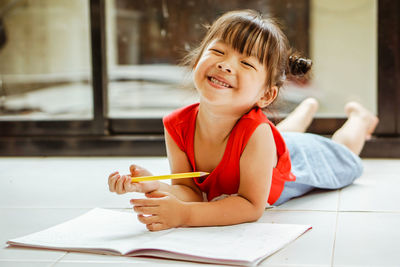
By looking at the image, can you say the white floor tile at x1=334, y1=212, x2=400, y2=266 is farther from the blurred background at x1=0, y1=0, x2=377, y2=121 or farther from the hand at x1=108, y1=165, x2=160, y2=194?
the blurred background at x1=0, y1=0, x2=377, y2=121

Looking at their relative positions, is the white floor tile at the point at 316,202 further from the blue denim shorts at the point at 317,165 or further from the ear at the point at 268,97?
the ear at the point at 268,97

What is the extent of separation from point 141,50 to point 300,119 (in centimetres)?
68

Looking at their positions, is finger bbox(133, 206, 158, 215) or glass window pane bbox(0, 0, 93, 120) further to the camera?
glass window pane bbox(0, 0, 93, 120)

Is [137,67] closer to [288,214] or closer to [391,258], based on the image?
[288,214]

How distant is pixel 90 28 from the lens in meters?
1.72

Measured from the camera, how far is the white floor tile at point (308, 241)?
72 centimetres

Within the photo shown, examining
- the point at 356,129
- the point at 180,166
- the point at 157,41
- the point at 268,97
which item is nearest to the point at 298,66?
the point at 268,97

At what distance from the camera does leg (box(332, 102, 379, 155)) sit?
144 centimetres

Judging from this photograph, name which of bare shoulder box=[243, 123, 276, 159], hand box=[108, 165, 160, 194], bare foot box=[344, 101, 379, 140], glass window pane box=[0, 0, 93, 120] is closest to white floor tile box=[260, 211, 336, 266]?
bare shoulder box=[243, 123, 276, 159]

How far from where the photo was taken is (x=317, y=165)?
3.99 feet

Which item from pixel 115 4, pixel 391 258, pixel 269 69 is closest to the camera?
pixel 391 258

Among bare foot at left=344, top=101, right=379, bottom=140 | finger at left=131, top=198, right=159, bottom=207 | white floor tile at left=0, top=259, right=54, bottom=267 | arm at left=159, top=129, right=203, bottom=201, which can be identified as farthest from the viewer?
bare foot at left=344, top=101, right=379, bottom=140

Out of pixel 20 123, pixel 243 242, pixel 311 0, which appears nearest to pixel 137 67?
pixel 20 123

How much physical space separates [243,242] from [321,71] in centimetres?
121
